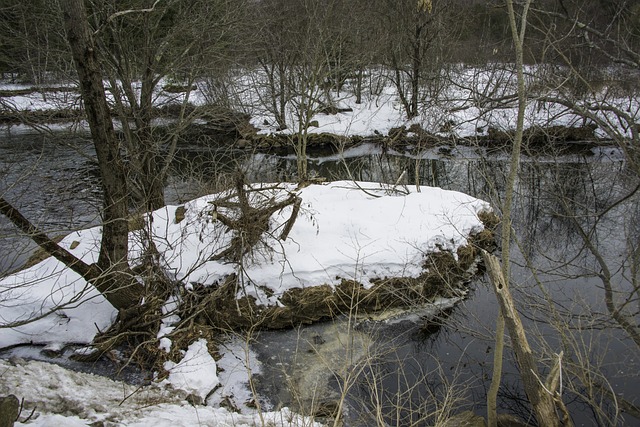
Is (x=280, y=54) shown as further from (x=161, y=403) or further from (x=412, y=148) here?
(x=161, y=403)

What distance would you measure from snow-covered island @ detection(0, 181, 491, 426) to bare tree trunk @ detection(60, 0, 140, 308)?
0.47 metres

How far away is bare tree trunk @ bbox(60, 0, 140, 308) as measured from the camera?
691 centimetres

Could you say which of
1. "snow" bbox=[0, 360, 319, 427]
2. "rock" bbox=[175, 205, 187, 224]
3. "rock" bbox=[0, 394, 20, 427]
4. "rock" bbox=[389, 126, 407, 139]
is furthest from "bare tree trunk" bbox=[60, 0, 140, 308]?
"rock" bbox=[389, 126, 407, 139]

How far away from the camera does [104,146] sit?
24.2ft

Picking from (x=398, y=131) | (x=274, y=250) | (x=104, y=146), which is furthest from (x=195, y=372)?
(x=398, y=131)

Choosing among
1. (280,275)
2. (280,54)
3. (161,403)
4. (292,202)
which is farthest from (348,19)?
(161,403)

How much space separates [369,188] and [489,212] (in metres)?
3.10

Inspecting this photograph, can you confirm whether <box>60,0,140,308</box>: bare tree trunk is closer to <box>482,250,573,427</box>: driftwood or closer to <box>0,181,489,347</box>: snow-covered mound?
<box>0,181,489,347</box>: snow-covered mound

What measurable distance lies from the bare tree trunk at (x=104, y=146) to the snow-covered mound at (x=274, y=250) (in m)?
0.45

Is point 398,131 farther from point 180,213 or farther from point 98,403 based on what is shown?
point 98,403

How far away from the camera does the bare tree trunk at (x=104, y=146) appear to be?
6906 mm

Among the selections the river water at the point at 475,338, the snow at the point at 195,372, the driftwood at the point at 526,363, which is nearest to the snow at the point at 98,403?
the snow at the point at 195,372

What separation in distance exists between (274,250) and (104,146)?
3610mm

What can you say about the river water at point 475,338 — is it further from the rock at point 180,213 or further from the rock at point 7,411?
the rock at point 7,411
